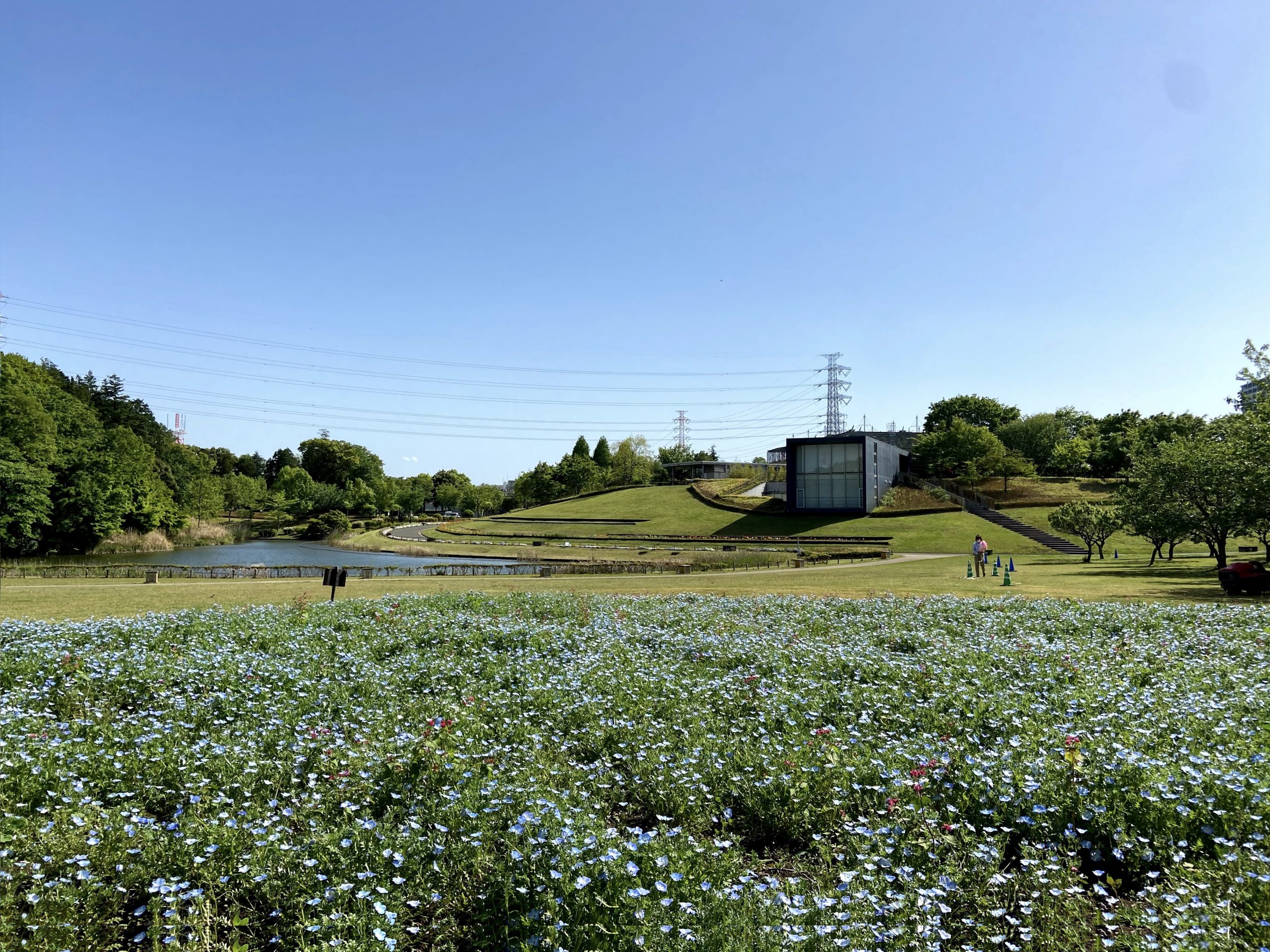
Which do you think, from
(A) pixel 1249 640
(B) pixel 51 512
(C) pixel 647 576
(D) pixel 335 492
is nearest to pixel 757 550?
(C) pixel 647 576

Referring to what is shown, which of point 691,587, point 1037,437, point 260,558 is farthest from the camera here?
point 1037,437

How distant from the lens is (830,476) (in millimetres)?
66938

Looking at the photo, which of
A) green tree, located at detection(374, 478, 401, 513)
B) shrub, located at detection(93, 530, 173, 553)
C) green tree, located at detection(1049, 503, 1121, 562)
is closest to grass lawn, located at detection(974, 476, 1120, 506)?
green tree, located at detection(1049, 503, 1121, 562)

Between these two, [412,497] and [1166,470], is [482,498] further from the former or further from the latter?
[1166,470]

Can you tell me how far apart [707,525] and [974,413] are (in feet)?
234

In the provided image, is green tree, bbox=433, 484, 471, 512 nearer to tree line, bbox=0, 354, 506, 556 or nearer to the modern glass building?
tree line, bbox=0, 354, 506, 556

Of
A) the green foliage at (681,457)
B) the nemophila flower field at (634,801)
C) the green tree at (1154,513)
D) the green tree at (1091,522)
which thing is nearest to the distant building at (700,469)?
the green foliage at (681,457)

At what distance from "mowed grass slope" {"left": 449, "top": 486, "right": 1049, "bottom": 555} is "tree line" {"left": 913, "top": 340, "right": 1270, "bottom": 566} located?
8.47 m

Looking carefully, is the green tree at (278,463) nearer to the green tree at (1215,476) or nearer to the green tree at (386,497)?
the green tree at (386,497)

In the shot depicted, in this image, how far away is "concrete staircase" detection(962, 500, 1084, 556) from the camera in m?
50.3

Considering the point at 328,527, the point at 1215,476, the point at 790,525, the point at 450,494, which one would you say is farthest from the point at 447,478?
the point at 1215,476

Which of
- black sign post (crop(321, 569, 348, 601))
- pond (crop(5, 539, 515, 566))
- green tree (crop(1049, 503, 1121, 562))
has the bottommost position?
pond (crop(5, 539, 515, 566))

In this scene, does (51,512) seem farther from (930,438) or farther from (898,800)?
(930,438)

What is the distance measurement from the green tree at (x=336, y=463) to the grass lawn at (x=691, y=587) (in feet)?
328
